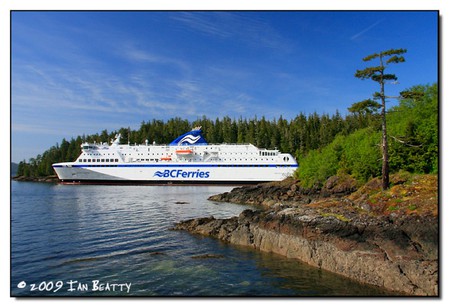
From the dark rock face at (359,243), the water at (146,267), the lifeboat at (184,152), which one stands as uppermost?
the lifeboat at (184,152)

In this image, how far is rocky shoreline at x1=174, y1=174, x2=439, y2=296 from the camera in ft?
24.0

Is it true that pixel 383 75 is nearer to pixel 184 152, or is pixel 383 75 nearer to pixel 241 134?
pixel 184 152

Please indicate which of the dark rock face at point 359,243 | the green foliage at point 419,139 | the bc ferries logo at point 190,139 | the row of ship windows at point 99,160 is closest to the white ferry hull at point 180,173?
the row of ship windows at point 99,160

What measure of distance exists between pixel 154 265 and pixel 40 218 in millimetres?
11518

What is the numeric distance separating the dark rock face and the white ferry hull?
32017 mm

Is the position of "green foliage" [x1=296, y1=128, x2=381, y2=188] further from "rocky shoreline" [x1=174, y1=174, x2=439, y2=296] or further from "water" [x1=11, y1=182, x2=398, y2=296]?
"water" [x1=11, y1=182, x2=398, y2=296]

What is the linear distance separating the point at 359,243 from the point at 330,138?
54270mm

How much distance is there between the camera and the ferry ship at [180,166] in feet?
145

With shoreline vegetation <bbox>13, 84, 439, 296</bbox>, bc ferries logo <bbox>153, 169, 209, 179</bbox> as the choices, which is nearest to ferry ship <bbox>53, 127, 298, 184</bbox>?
bc ferries logo <bbox>153, 169, 209, 179</bbox>

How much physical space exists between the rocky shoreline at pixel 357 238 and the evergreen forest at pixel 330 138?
2.50 metres

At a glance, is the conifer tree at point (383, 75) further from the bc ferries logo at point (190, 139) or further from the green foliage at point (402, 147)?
the bc ferries logo at point (190, 139)

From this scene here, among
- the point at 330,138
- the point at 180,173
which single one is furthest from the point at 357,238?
the point at 330,138

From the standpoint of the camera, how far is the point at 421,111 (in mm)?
14953
